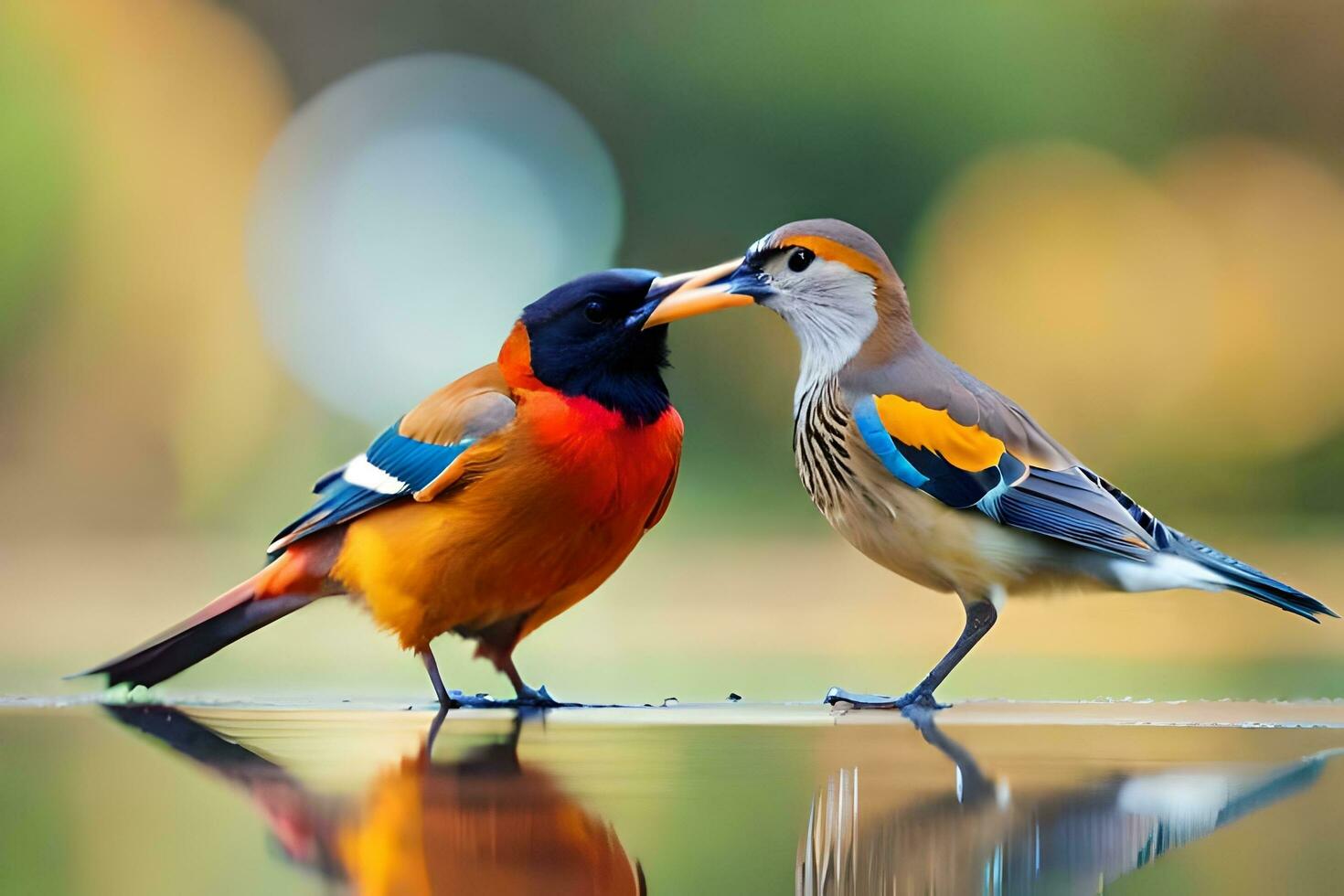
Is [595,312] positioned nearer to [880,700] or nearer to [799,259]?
[799,259]

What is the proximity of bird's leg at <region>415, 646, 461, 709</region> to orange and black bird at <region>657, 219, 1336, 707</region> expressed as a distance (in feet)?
1.80

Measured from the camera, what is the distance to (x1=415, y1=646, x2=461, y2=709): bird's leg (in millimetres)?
2113

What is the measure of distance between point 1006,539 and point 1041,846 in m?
0.82

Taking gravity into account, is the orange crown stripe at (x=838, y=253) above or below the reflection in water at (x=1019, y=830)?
above

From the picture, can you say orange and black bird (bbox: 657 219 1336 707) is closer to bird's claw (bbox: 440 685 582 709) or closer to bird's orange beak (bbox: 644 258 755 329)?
bird's orange beak (bbox: 644 258 755 329)

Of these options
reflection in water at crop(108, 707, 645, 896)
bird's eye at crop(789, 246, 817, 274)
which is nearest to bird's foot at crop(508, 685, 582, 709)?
reflection in water at crop(108, 707, 645, 896)

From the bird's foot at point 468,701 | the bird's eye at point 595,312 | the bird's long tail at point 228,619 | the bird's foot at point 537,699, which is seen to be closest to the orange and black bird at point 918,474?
the bird's eye at point 595,312

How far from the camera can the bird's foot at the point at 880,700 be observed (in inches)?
78.3

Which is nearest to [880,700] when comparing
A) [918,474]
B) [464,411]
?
[918,474]

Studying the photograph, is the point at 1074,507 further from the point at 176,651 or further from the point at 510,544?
the point at 176,651

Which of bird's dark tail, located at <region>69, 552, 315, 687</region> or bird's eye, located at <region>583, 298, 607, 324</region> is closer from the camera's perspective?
bird's eye, located at <region>583, 298, 607, 324</region>

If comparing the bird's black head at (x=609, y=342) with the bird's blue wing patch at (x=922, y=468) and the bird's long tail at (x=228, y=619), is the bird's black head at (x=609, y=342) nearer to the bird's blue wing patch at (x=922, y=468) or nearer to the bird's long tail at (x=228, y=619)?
the bird's blue wing patch at (x=922, y=468)

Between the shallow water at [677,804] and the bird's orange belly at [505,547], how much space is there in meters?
0.18

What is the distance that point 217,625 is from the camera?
220 centimetres
